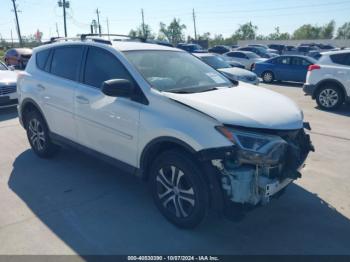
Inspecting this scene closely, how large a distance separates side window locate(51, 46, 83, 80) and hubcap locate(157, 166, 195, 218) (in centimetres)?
192

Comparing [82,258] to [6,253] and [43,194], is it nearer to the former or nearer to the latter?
[6,253]

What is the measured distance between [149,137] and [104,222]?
40.4 inches

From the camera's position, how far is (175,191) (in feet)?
10.9

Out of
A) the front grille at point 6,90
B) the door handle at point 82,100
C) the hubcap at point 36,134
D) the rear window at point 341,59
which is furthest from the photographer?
the rear window at point 341,59

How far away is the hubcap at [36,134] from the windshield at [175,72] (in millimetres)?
2220

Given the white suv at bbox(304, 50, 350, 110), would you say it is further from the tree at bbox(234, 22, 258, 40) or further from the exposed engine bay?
the tree at bbox(234, 22, 258, 40)

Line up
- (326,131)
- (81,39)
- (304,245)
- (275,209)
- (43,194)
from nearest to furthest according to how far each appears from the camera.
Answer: (304,245), (275,209), (43,194), (81,39), (326,131)

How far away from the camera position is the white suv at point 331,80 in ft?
29.5

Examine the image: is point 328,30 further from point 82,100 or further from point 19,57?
point 82,100

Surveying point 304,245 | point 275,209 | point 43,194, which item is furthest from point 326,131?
point 43,194

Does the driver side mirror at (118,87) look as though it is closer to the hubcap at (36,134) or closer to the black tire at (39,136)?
the black tire at (39,136)

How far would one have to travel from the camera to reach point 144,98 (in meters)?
3.42

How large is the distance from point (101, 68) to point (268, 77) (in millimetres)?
13512

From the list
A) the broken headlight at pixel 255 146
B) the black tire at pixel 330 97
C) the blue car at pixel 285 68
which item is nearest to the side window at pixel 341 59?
the black tire at pixel 330 97
